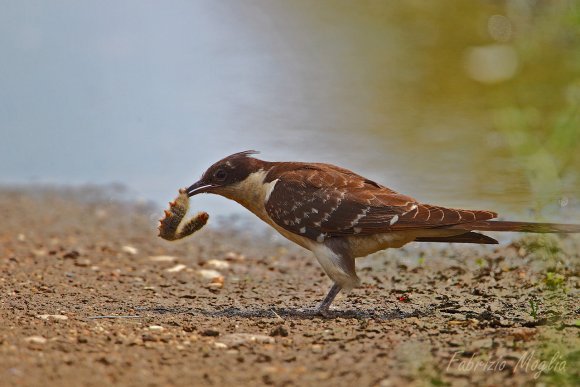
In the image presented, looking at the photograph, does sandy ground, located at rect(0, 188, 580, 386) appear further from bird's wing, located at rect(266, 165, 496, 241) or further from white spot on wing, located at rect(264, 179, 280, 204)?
white spot on wing, located at rect(264, 179, 280, 204)

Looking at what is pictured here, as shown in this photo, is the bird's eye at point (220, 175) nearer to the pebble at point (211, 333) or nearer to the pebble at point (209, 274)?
the pebble at point (209, 274)

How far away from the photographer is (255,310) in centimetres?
744

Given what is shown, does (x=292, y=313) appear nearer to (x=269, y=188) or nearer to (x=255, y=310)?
(x=255, y=310)

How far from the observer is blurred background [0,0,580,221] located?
1201 centimetres

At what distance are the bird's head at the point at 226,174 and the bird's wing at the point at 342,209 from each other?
298mm

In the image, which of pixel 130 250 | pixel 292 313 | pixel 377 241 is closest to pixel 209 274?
pixel 130 250

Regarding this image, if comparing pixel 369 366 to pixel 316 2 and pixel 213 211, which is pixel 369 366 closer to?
pixel 213 211

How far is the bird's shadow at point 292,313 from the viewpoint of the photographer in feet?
23.4

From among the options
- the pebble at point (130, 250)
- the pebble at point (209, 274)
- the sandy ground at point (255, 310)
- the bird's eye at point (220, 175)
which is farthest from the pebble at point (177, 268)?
the bird's eye at point (220, 175)

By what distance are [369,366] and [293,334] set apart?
40.5 inches

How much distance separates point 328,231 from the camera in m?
7.46

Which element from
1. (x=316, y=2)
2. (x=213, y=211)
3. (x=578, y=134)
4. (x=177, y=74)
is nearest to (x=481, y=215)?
(x=578, y=134)

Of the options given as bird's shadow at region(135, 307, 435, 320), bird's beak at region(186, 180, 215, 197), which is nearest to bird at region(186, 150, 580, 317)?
bird's shadow at region(135, 307, 435, 320)
